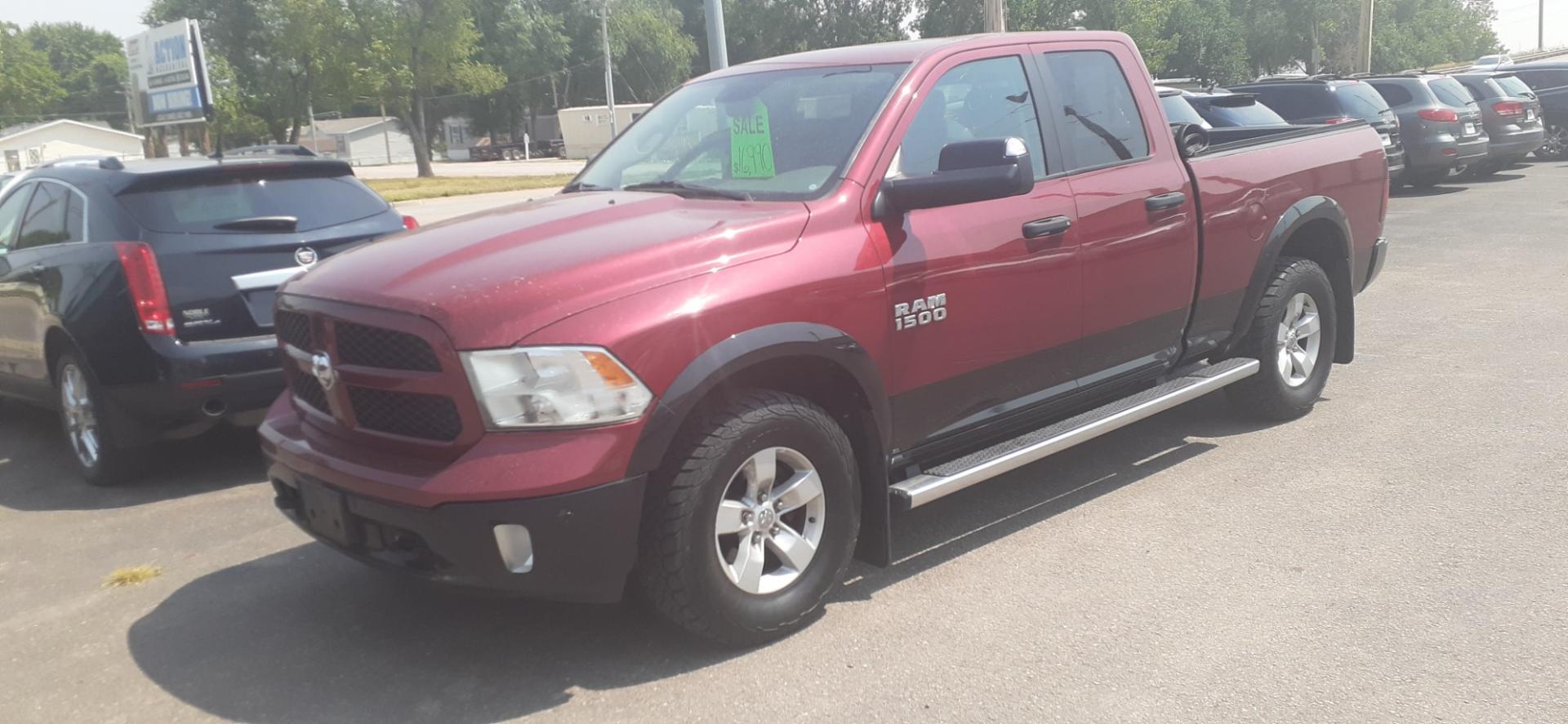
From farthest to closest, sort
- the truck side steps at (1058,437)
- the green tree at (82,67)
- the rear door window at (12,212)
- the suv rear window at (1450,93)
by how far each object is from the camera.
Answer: the green tree at (82,67), the suv rear window at (1450,93), the rear door window at (12,212), the truck side steps at (1058,437)

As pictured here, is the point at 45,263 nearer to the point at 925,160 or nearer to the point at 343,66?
the point at 925,160

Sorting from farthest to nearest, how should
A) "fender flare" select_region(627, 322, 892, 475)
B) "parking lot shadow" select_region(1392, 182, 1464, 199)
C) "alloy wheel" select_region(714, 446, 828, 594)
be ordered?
"parking lot shadow" select_region(1392, 182, 1464, 199) < "alloy wheel" select_region(714, 446, 828, 594) < "fender flare" select_region(627, 322, 892, 475)

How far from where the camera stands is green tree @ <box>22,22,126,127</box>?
108188mm

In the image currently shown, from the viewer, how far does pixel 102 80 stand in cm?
11006

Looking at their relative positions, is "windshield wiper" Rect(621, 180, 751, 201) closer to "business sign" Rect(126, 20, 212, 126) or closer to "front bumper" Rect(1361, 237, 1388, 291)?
"front bumper" Rect(1361, 237, 1388, 291)

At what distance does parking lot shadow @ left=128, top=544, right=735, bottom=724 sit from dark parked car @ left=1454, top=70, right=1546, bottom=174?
62.2 ft

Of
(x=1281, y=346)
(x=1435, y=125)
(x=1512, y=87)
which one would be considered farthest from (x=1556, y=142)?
(x=1281, y=346)

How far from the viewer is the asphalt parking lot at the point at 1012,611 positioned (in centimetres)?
346

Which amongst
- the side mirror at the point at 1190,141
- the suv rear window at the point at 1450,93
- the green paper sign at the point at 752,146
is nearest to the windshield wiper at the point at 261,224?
the green paper sign at the point at 752,146

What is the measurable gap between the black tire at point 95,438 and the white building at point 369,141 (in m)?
91.8

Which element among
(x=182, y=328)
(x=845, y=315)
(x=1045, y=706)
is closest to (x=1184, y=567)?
(x=1045, y=706)

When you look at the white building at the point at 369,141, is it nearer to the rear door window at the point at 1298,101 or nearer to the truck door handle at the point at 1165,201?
the rear door window at the point at 1298,101

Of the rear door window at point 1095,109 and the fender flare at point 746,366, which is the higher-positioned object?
the rear door window at point 1095,109

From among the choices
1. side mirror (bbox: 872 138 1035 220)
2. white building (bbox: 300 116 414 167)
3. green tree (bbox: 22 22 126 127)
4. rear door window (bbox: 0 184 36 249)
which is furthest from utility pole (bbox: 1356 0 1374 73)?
green tree (bbox: 22 22 126 127)
